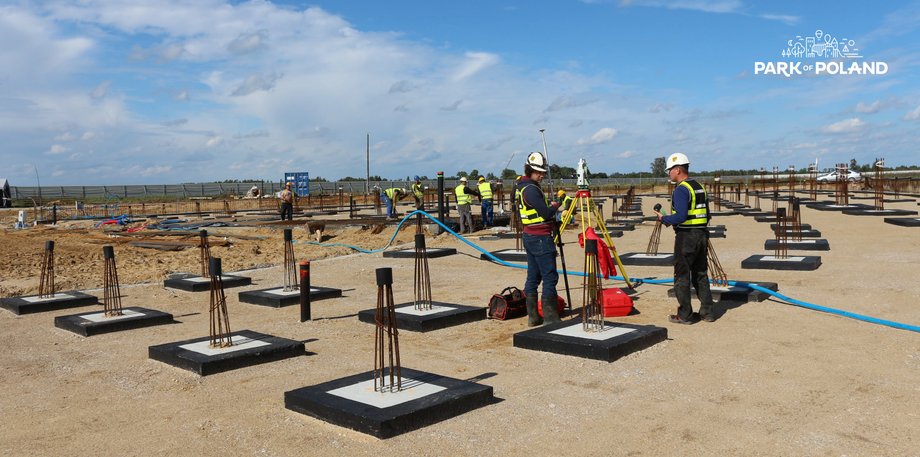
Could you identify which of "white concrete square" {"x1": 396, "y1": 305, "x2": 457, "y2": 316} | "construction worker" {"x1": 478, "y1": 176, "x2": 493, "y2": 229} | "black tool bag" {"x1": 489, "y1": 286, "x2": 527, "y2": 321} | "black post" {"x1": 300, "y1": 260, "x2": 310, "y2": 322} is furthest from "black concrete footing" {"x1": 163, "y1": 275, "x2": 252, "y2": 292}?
"construction worker" {"x1": 478, "y1": 176, "x2": 493, "y2": 229}

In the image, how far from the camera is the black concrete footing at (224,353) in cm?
640

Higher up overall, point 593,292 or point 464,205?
point 464,205

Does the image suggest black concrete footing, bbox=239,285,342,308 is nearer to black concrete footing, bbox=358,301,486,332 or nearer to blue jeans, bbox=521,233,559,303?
black concrete footing, bbox=358,301,486,332

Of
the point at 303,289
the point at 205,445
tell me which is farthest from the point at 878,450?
the point at 303,289

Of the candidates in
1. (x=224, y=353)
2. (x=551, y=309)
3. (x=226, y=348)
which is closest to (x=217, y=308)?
(x=226, y=348)

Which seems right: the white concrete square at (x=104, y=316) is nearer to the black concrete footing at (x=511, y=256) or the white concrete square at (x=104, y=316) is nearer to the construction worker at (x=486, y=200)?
the black concrete footing at (x=511, y=256)

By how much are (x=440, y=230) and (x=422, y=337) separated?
43.1 feet

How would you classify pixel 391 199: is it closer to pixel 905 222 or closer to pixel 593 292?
pixel 905 222

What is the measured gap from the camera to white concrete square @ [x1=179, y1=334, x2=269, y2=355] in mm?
6752

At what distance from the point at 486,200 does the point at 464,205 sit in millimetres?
1536

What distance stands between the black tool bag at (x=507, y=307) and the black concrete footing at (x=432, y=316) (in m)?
0.18

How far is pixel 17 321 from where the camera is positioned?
948 cm

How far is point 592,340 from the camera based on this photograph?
21.7 ft

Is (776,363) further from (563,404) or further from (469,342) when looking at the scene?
(469,342)
